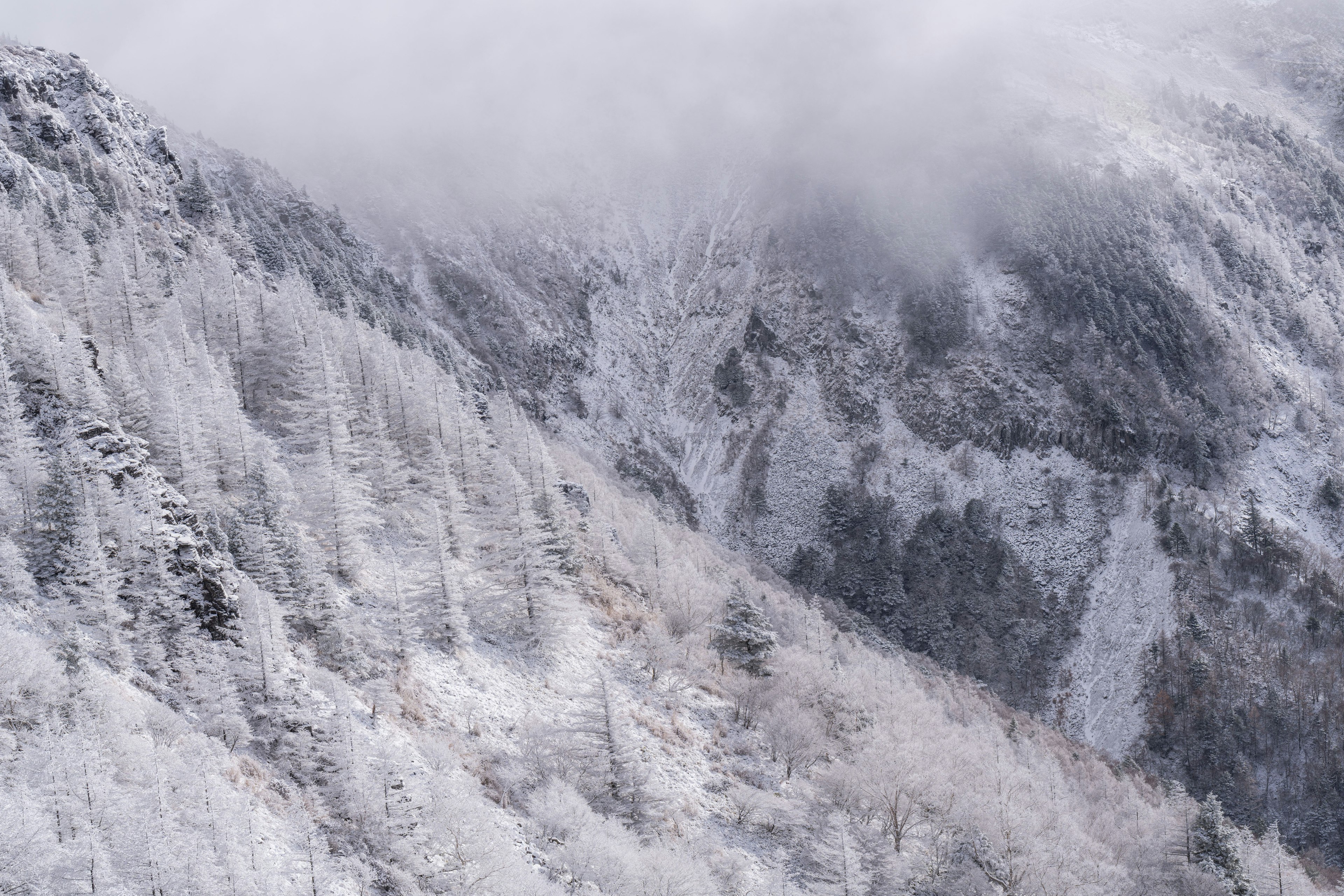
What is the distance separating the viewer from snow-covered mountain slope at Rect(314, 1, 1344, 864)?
109 m

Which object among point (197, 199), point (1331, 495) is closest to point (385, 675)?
point (197, 199)

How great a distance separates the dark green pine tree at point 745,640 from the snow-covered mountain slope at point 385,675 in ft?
0.89

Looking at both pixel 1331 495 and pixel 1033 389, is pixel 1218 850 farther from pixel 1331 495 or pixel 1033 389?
pixel 1033 389

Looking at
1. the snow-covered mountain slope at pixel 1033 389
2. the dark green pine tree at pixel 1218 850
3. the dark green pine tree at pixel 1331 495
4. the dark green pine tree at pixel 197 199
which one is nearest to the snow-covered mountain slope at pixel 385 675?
Answer: the dark green pine tree at pixel 1218 850

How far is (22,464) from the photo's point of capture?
1485 inches

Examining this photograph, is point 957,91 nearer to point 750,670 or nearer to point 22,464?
point 750,670

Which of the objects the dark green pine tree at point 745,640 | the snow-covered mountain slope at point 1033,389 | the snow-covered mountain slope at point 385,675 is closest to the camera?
the snow-covered mountain slope at point 385,675

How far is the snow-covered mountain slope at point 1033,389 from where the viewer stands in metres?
109

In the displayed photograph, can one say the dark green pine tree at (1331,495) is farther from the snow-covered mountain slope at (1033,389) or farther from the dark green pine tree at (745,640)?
the dark green pine tree at (745,640)

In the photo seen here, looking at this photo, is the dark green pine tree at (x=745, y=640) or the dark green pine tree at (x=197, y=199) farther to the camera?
the dark green pine tree at (x=197, y=199)

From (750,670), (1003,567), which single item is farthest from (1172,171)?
(750,670)

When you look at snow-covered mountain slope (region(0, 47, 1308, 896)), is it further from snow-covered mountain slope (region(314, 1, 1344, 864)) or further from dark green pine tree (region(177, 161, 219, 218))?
dark green pine tree (region(177, 161, 219, 218))

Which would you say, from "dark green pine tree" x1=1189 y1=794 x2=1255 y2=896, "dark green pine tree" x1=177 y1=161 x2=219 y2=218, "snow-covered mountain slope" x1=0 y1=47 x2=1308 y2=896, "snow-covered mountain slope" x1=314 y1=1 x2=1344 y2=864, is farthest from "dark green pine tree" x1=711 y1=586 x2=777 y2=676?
"dark green pine tree" x1=177 y1=161 x2=219 y2=218

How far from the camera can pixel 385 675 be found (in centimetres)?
4316
